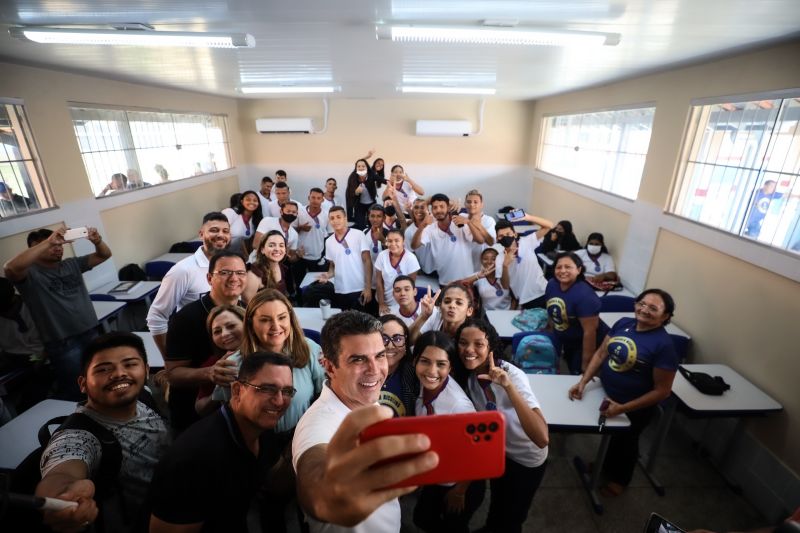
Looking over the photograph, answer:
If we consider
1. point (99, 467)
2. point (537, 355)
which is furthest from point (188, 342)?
point (537, 355)

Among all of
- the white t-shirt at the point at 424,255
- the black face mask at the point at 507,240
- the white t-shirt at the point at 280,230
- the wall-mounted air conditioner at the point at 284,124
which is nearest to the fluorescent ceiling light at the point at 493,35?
the black face mask at the point at 507,240

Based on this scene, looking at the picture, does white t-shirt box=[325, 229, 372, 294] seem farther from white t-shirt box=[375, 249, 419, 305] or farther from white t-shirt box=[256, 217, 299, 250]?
white t-shirt box=[256, 217, 299, 250]

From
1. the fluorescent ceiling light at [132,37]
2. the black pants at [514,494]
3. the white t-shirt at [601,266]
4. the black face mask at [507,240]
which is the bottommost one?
A: the black pants at [514,494]

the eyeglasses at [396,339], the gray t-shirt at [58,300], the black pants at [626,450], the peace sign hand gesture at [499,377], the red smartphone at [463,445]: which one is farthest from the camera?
the gray t-shirt at [58,300]

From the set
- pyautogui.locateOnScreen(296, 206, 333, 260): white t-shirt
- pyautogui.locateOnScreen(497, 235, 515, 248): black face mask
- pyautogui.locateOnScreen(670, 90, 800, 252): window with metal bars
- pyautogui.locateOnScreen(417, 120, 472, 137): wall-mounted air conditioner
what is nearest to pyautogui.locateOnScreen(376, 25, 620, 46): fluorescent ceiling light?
pyautogui.locateOnScreen(670, 90, 800, 252): window with metal bars

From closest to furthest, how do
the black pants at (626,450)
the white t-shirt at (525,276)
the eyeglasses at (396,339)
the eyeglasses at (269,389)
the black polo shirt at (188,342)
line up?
the eyeglasses at (269,389)
the black polo shirt at (188,342)
the eyeglasses at (396,339)
the black pants at (626,450)
the white t-shirt at (525,276)

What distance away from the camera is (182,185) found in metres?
6.76

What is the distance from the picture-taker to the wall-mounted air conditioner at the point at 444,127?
28.7ft

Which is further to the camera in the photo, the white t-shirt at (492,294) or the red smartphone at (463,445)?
the white t-shirt at (492,294)

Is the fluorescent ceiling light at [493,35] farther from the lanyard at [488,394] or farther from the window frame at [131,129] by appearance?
the window frame at [131,129]

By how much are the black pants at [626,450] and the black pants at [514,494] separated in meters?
0.97

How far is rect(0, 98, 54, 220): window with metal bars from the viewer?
3828 mm

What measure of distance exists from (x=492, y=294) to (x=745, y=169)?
8.64 ft

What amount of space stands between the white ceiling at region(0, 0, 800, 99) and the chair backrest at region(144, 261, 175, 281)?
8.42ft
